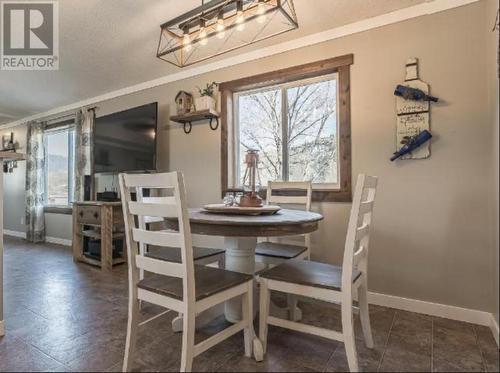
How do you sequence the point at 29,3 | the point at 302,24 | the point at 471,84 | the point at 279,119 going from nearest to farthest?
the point at 471,84
the point at 29,3
the point at 302,24
the point at 279,119

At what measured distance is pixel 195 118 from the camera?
330 cm

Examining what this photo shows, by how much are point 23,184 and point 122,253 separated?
131 inches

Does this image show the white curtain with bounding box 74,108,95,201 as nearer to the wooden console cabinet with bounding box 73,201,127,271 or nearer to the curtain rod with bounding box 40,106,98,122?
the curtain rod with bounding box 40,106,98,122

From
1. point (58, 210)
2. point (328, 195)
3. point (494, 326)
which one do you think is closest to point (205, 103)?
point (328, 195)

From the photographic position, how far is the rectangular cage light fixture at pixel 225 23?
72.8 inches

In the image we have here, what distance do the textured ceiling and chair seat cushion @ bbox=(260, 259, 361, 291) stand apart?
74.1 inches

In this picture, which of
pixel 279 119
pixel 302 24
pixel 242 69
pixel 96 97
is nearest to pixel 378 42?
pixel 302 24

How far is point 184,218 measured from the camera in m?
1.30

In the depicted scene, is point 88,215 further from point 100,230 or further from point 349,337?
point 349,337

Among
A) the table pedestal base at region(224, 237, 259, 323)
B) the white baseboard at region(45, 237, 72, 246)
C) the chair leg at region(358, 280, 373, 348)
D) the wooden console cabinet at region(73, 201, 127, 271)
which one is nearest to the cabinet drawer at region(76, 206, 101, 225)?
the wooden console cabinet at region(73, 201, 127, 271)

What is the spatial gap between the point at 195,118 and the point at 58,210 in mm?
3129

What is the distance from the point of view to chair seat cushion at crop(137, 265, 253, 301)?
4.49ft

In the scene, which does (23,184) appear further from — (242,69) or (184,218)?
(184,218)

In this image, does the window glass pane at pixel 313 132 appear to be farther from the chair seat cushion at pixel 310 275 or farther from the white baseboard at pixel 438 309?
the chair seat cushion at pixel 310 275
